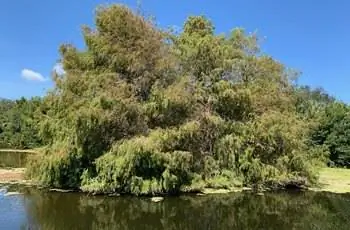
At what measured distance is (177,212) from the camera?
719 inches

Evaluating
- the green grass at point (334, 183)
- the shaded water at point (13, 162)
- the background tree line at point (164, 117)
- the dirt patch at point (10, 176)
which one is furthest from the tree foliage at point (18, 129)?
the green grass at point (334, 183)

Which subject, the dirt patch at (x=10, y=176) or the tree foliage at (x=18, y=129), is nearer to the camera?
the dirt patch at (x=10, y=176)

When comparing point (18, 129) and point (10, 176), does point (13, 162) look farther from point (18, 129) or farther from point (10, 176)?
point (18, 129)

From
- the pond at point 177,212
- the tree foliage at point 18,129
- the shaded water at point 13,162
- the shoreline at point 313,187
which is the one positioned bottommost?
the pond at point 177,212

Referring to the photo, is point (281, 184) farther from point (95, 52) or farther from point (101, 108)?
point (95, 52)

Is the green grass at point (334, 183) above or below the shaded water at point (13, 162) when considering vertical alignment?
Result: below

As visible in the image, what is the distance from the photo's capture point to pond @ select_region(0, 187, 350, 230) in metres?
15.9

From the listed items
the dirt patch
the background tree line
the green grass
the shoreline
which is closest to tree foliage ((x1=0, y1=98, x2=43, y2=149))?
the dirt patch

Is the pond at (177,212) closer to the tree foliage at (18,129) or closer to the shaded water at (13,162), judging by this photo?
the shaded water at (13,162)

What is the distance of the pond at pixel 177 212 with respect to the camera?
15.9 metres

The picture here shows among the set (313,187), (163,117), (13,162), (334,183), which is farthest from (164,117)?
(13,162)

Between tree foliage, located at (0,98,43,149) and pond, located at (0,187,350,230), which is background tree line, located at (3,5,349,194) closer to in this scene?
pond, located at (0,187,350,230)

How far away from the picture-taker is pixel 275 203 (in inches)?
831

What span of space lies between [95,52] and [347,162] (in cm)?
2781
